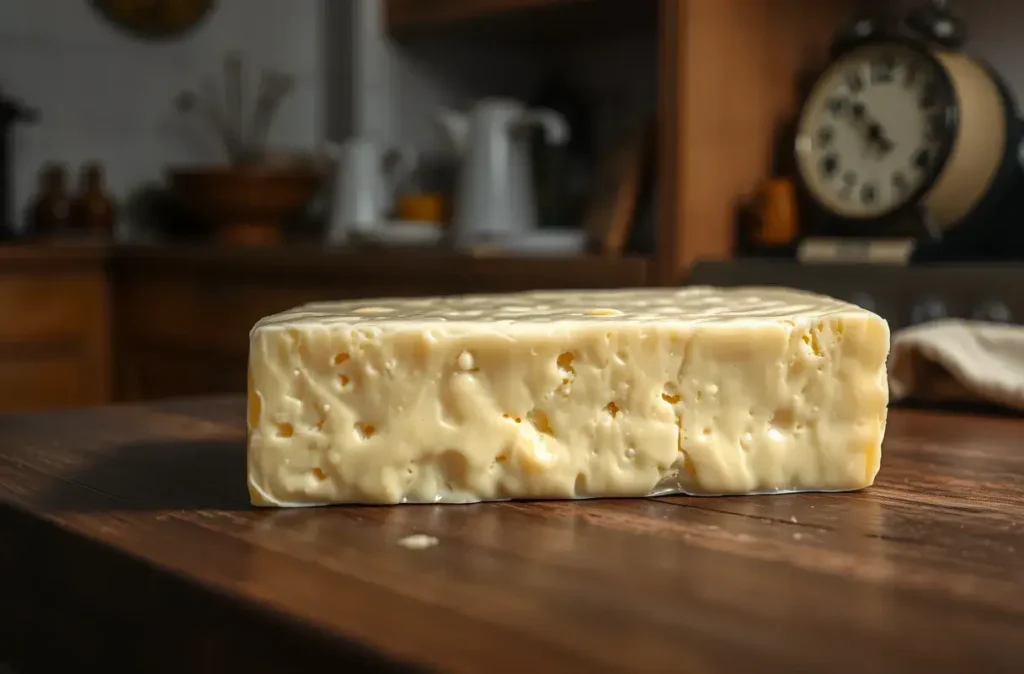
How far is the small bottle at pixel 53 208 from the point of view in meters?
3.09

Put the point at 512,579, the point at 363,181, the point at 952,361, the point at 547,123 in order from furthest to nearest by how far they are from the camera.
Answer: the point at 363,181, the point at 547,123, the point at 952,361, the point at 512,579

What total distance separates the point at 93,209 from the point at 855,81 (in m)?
2.05

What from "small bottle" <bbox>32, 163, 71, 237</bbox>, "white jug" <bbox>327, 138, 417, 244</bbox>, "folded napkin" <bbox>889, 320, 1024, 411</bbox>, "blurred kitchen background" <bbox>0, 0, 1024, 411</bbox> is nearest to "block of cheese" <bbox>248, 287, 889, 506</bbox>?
"folded napkin" <bbox>889, 320, 1024, 411</bbox>

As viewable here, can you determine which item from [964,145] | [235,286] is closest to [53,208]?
[235,286]

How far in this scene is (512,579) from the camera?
534 millimetres

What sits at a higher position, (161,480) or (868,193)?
(868,193)

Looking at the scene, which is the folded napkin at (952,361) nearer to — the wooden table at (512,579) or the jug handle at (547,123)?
the wooden table at (512,579)

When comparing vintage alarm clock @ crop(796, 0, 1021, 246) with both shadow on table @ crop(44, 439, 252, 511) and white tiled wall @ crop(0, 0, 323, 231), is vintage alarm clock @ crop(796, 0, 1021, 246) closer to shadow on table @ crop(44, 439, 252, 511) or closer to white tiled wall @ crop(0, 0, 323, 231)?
shadow on table @ crop(44, 439, 252, 511)

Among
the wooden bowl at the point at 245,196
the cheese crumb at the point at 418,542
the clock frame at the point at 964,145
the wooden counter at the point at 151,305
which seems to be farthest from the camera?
the wooden bowl at the point at 245,196

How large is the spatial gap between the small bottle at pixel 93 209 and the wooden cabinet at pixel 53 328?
20 cm

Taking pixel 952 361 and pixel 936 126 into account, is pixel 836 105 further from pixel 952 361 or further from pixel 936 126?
pixel 952 361

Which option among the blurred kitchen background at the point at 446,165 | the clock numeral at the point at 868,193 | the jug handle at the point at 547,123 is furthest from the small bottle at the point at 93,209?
the clock numeral at the point at 868,193

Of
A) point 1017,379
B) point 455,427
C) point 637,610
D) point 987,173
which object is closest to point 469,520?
point 455,427

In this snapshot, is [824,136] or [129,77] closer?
[824,136]
